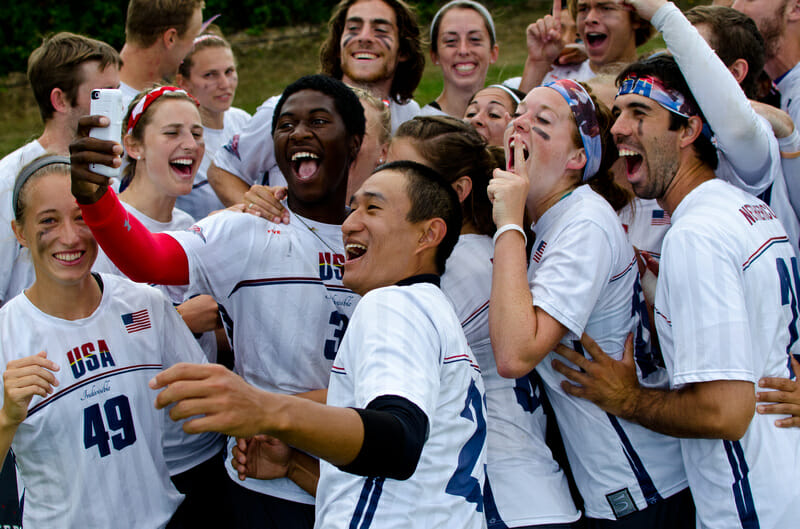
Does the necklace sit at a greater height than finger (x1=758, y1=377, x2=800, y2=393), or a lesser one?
greater

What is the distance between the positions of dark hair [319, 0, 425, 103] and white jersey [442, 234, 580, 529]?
2.54 metres

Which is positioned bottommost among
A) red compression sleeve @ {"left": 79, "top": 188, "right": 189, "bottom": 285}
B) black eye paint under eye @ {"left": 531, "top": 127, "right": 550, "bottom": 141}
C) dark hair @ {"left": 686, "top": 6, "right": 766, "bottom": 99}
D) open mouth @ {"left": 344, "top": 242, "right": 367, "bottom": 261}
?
open mouth @ {"left": 344, "top": 242, "right": 367, "bottom": 261}

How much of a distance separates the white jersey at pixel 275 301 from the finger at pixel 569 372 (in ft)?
3.26

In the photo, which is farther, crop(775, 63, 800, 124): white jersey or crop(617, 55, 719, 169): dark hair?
crop(775, 63, 800, 124): white jersey

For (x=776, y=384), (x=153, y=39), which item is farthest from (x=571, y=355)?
(x=153, y=39)

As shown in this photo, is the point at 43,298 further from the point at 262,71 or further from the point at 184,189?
the point at 262,71

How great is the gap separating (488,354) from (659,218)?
1.51 m

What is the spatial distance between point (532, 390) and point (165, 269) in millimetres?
1746

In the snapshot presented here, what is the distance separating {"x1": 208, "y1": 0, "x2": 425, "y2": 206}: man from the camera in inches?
197

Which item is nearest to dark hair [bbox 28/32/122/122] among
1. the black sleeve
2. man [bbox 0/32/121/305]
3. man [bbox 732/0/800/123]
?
man [bbox 0/32/121/305]

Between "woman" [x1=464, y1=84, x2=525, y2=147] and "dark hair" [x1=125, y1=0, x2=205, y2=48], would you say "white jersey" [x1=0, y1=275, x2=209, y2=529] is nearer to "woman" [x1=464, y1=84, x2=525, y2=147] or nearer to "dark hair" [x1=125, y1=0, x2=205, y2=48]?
"woman" [x1=464, y1=84, x2=525, y2=147]

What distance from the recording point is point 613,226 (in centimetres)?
318

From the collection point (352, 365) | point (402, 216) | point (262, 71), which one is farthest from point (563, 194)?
point (262, 71)

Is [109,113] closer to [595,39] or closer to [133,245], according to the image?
[133,245]
